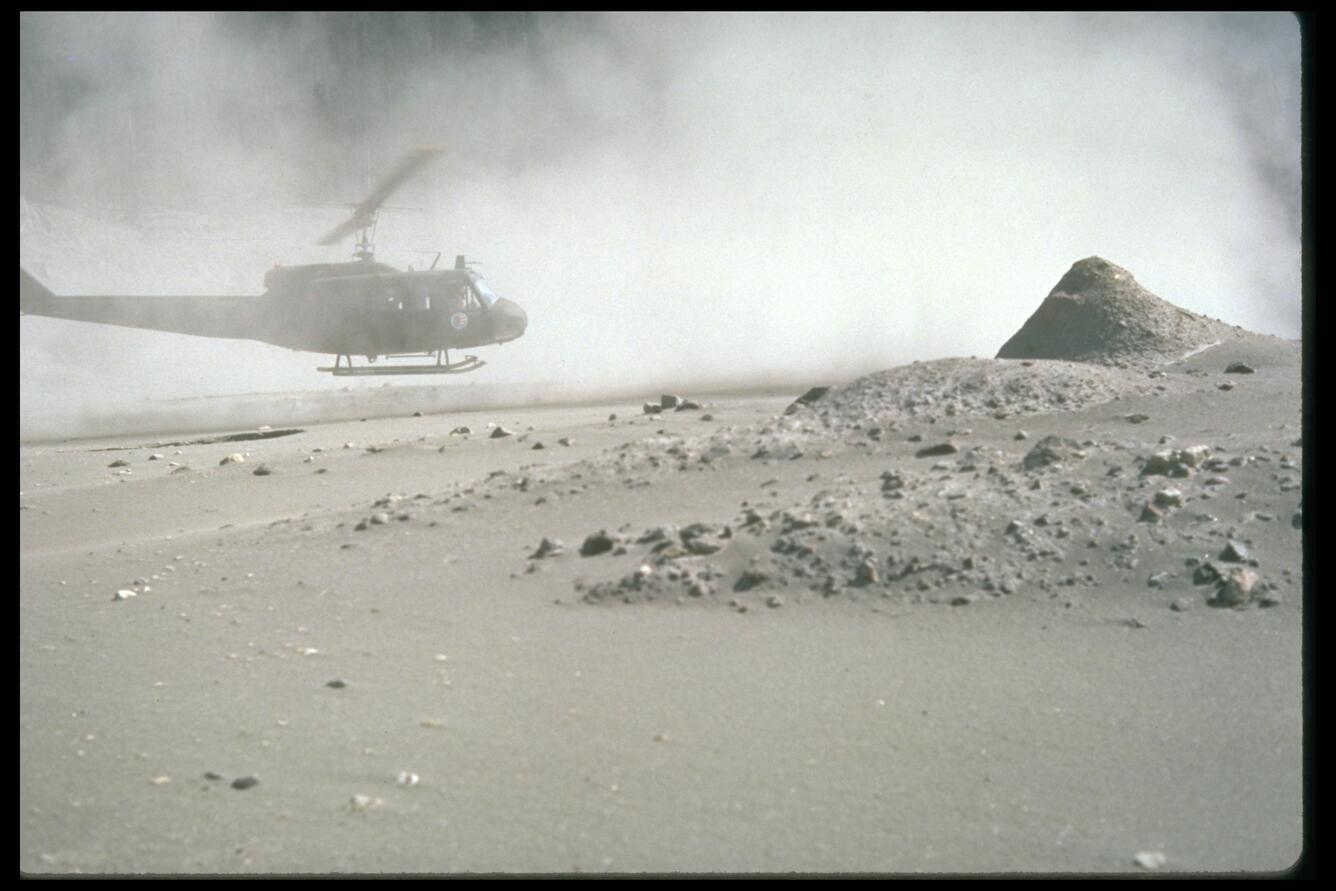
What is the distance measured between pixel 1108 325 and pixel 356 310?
16.2 feet

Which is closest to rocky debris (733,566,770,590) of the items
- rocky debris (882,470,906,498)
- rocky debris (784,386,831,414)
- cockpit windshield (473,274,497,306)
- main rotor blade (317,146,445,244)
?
rocky debris (882,470,906,498)

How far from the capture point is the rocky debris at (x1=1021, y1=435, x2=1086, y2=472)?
5.43m

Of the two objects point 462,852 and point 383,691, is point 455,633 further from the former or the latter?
point 462,852

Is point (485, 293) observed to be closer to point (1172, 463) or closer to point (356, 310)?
point (356, 310)

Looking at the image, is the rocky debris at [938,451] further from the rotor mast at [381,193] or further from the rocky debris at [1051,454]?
the rotor mast at [381,193]

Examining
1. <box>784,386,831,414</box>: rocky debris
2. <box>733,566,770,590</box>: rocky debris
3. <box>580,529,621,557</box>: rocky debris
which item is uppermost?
<box>784,386,831,414</box>: rocky debris

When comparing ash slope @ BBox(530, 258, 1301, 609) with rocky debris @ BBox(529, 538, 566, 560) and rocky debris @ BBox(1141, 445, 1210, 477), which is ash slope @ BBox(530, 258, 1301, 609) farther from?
rocky debris @ BBox(529, 538, 566, 560)

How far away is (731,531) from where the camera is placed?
4.84 m

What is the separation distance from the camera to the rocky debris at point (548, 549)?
464cm

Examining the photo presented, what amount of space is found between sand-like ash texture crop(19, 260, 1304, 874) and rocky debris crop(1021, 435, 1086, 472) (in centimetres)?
2

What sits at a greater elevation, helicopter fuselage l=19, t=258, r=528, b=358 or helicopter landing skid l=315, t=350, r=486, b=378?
helicopter fuselage l=19, t=258, r=528, b=358

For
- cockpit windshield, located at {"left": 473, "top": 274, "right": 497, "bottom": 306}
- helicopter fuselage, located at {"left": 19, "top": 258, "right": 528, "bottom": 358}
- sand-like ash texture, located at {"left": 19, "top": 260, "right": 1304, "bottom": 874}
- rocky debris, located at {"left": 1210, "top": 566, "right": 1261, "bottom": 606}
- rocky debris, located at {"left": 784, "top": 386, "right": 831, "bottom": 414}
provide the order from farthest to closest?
cockpit windshield, located at {"left": 473, "top": 274, "right": 497, "bottom": 306}
rocky debris, located at {"left": 784, "top": 386, "right": 831, "bottom": 414}
rocky debris, located at {"left": 1210, "top": 566, "right": 1261, "bottom": 606}
helicopter fuselage, located at {"left": 19, "top": 258, "right": 528, "bottom": 358}
sand-like ash texture, located at {"left": 19, "top": 260, "right": 1304, "bottom": 874}

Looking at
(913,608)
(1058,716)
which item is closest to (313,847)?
(1058,716)

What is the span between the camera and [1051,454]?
546 centimetres
